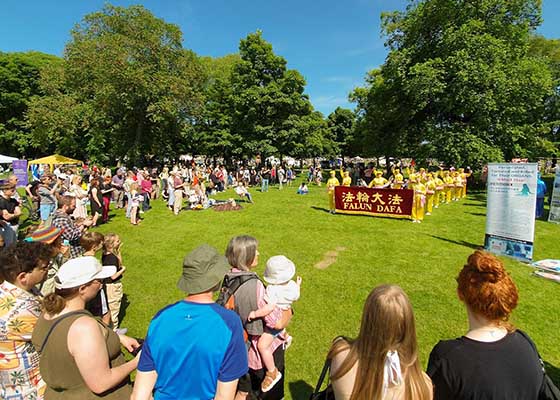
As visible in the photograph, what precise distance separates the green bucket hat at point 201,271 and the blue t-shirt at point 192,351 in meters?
0.11

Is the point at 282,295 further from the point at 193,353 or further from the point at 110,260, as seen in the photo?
the point at 110,260

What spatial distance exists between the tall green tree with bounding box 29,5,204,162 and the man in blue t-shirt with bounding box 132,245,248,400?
29.7m

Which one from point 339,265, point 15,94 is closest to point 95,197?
point 339,265

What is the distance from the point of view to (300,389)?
12.0ft

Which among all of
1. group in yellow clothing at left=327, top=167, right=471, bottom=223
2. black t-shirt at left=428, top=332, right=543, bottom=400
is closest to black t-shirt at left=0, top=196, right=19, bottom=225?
black t-shirt at left=428, top=332, right=543, bottom=400

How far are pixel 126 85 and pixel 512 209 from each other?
100 ft

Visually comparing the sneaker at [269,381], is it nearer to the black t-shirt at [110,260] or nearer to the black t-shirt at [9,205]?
the black t-shirt at [110,260]

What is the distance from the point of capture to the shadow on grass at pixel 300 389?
357cm

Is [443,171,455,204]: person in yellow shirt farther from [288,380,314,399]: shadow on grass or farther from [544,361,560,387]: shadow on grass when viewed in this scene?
[288,380,314,399]: shadow on grass

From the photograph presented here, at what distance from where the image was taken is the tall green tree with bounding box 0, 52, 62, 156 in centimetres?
4322

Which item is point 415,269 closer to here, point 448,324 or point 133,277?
point 448,324

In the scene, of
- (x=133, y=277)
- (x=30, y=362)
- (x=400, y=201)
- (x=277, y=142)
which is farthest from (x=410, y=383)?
(x=277, y=142)

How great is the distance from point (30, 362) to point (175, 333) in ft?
5.46

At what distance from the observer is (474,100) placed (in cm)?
1956
